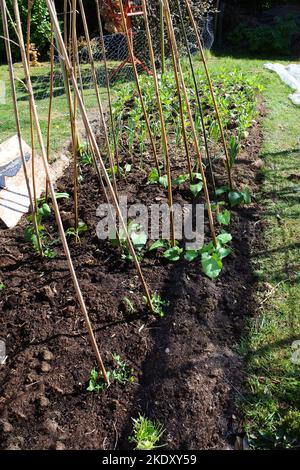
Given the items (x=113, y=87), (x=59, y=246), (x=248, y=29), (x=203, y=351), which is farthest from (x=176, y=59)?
(x=248, y=29)

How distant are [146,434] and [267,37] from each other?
8.35m

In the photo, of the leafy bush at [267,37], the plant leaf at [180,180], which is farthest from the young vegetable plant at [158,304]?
the leafy bush at [267,37]

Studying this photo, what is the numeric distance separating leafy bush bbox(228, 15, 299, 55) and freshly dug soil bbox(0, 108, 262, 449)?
648 cm

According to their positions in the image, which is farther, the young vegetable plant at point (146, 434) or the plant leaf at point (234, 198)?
the plant leaf at point (234, 198)

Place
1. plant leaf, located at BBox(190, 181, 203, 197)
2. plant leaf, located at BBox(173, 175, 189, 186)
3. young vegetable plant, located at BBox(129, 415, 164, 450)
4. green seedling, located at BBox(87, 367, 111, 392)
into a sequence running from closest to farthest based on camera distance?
young vegetable plant, located at BBox(129, 415, 164, 450) → green seedling, located at BBox(87, 367, 111, 392) → plant leaf, located at BBox(190, 181, 203, 197) → plant leaf, located at BBox(173, 175, 189, 186)

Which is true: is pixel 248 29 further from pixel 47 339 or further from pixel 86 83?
pixel 47 339

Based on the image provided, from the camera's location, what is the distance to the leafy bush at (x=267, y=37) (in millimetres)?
8570

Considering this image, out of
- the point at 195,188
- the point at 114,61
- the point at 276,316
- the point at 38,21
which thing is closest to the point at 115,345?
the point at 276,316

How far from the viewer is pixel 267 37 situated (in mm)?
8664

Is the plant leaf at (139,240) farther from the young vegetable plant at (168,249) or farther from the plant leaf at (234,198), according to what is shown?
the plant leaf at (234,198)

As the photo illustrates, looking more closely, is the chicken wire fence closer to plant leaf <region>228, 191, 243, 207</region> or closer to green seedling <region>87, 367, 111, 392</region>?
plant leaf <region>228, 191, 243, 207</region>

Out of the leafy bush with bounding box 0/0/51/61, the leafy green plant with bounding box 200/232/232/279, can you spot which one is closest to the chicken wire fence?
the leafy bush with bounding box 0/0/51/61

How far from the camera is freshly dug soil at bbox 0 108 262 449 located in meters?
2.01

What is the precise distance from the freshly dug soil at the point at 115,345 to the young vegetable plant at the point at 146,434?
33 millimetres
